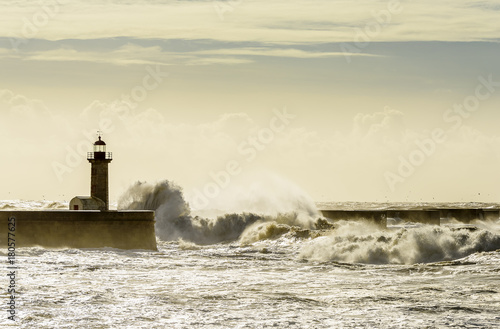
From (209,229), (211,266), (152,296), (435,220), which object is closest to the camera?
(152,296)

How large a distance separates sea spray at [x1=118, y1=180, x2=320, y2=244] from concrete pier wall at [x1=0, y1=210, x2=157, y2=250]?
17.6ft

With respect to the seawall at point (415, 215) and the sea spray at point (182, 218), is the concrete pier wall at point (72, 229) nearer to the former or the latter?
the sea spray at point (182, 218)

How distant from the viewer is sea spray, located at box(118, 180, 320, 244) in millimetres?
28094

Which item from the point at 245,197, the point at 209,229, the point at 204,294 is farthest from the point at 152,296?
the point at 245,197

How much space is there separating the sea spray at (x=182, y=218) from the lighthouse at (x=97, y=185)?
372cm

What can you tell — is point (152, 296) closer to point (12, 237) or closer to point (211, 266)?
point (211, 266)

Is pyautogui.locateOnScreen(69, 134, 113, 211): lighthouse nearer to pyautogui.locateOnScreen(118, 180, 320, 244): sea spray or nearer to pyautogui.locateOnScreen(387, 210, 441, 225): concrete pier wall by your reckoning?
pyautogui.locateOnScreen(118, 180, 320, 244): sea spray

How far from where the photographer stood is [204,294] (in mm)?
13336

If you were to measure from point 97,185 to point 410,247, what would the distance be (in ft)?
34.3

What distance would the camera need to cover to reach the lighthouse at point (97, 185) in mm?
25078

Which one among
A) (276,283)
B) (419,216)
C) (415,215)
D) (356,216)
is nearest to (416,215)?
(415,215)

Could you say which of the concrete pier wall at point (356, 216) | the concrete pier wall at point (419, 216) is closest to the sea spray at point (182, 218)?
the concrete pier wall at point (356, 216)

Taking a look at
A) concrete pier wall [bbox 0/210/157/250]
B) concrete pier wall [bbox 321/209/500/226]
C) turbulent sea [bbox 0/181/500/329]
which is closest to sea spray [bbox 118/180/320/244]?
turbulent sea [bbox 0/181/500/329]

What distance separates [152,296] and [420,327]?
14.7ft
